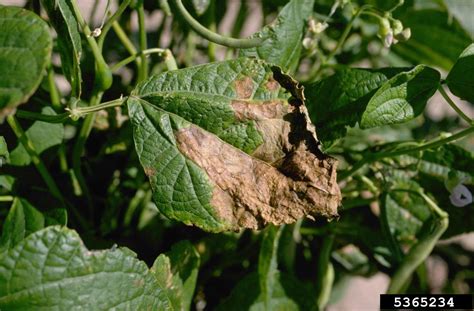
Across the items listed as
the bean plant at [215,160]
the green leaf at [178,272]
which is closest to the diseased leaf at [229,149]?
the bean plant at [215,160]

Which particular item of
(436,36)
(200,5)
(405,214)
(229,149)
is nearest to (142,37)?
(200,5)

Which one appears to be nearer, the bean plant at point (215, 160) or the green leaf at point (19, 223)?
the bean plant at point (215, 160)

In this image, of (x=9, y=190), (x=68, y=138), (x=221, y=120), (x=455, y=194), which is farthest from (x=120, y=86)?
(x=455, y=194)

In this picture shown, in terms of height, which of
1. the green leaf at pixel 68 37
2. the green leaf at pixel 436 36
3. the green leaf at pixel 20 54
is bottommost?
the green leaf at pixel 436 36

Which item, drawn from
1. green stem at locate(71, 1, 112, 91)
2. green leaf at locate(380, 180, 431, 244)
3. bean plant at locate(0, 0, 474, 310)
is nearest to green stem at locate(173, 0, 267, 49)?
bean plant at locate(0, 0, 474, 310)

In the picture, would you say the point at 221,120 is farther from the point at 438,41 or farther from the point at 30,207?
the point at 438,41

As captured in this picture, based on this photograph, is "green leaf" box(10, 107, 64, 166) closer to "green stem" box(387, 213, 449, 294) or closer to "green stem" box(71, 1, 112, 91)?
"green stem" box(71, 1, 112, 91)

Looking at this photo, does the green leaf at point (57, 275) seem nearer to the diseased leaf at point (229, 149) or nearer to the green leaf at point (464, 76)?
the diseased leaf at point (229, 149)
